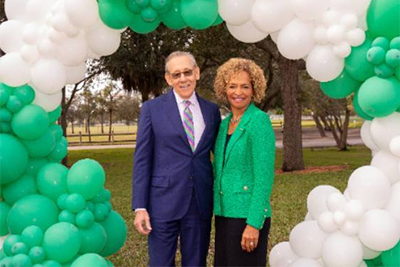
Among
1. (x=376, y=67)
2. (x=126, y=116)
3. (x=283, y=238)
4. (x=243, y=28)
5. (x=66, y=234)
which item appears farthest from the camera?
(x=126, y=116)

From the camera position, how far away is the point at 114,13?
10.6 ft

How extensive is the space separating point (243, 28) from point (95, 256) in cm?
199

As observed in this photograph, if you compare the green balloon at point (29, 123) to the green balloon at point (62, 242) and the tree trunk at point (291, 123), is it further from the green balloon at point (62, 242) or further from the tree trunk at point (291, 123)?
the tree trunk at point (291, 123)

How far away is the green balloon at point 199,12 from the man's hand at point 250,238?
1.45 m

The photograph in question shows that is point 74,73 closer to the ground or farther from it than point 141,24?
closer to the ground

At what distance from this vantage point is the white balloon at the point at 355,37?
2.99 meters

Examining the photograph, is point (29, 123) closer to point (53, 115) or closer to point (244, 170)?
point (53, 115)

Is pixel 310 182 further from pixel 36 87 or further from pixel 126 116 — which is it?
pixel 126 116

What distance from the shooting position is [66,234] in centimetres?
321

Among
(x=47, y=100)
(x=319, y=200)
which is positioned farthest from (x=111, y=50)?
(x=319, y=200)

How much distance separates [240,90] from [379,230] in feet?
4.17

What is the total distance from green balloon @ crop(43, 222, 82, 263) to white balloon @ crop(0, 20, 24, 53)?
1.41 m

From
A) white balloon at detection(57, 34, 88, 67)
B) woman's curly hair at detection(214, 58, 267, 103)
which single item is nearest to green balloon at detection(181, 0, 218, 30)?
woman's curly hair at detection(214, 58, 267, 103)

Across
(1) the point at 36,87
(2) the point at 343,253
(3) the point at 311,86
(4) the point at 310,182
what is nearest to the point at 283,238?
(2) the point at 343,253
